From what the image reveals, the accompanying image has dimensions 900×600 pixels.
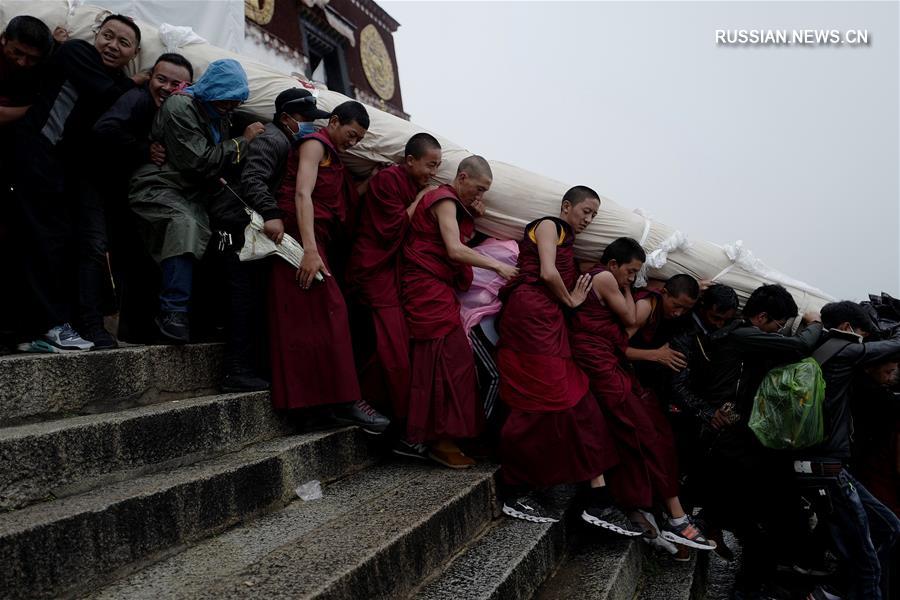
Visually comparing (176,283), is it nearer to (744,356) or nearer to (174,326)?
(174,326)

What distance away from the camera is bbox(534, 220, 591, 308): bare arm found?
3.05 m

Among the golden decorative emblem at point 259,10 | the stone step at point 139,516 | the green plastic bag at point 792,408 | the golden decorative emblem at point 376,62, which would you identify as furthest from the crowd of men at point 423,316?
the golden decorative emblem at point 376,62

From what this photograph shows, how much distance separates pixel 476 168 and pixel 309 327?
123cm

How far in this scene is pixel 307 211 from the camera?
2.77 meters

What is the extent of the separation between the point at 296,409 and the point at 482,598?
1.16 metres

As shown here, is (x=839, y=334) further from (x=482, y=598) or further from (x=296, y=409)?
(x=296, y=409)

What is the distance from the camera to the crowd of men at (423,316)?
261 cm

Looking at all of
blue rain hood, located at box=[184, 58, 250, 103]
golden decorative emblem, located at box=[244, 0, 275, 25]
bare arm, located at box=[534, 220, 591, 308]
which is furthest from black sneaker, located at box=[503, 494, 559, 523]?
golden decorative emblem, located at box=[244, 0, 275, 25]

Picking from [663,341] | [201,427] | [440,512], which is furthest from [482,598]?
[663,341]

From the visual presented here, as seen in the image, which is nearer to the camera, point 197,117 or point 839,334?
point 197,117

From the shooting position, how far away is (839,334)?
325 centimetres

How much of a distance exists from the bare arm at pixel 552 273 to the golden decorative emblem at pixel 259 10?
6065mm

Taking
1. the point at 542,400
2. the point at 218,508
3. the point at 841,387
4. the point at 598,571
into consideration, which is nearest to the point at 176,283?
the point at 218,508

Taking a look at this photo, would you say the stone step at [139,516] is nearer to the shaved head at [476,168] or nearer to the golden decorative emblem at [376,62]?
the shaved head at [476,168]
